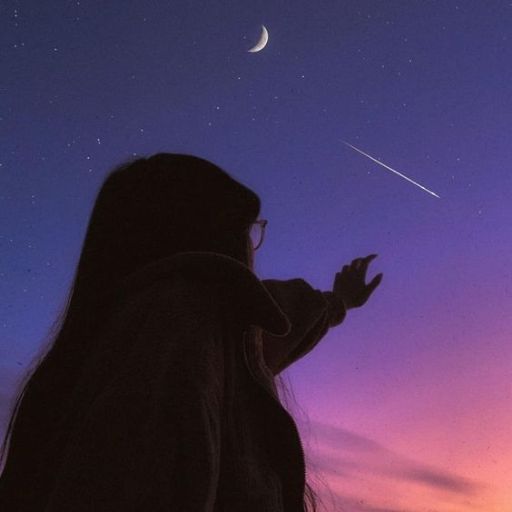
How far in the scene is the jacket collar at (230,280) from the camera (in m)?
1.52

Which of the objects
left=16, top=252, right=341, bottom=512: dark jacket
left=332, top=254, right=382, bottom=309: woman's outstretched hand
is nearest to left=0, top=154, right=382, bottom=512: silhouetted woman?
left=16, top=252, right=341, bottom=512: dark jacket

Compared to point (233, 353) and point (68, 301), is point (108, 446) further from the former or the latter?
point (68, 301)

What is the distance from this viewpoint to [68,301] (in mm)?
1774

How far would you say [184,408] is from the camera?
118 cm

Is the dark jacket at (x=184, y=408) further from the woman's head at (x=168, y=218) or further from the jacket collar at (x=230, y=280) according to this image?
the woman's head at (x=168, y=218)

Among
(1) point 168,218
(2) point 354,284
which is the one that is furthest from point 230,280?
(2) point 354,284

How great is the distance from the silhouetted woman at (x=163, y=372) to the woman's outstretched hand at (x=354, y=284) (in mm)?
511

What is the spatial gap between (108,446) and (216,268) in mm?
558

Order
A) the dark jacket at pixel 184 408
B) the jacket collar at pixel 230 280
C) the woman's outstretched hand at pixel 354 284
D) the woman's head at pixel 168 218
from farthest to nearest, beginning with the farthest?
the woman's outstretched hand at pixel 354 284
the woman's head at pixel 168 218
the jacket collar at pixel 230 280
the dark jacket at pixel 184 408

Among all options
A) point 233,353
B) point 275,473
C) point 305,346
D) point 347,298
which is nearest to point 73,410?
point 233,353

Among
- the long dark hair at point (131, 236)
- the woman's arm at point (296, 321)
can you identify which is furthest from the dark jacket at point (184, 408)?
the woman's arm at point (296, 321)

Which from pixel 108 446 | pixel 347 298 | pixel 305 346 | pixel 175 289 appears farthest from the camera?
pixel 347 298

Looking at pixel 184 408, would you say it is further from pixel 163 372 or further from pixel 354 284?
pixel 354 284

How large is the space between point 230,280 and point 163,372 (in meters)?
0.37
